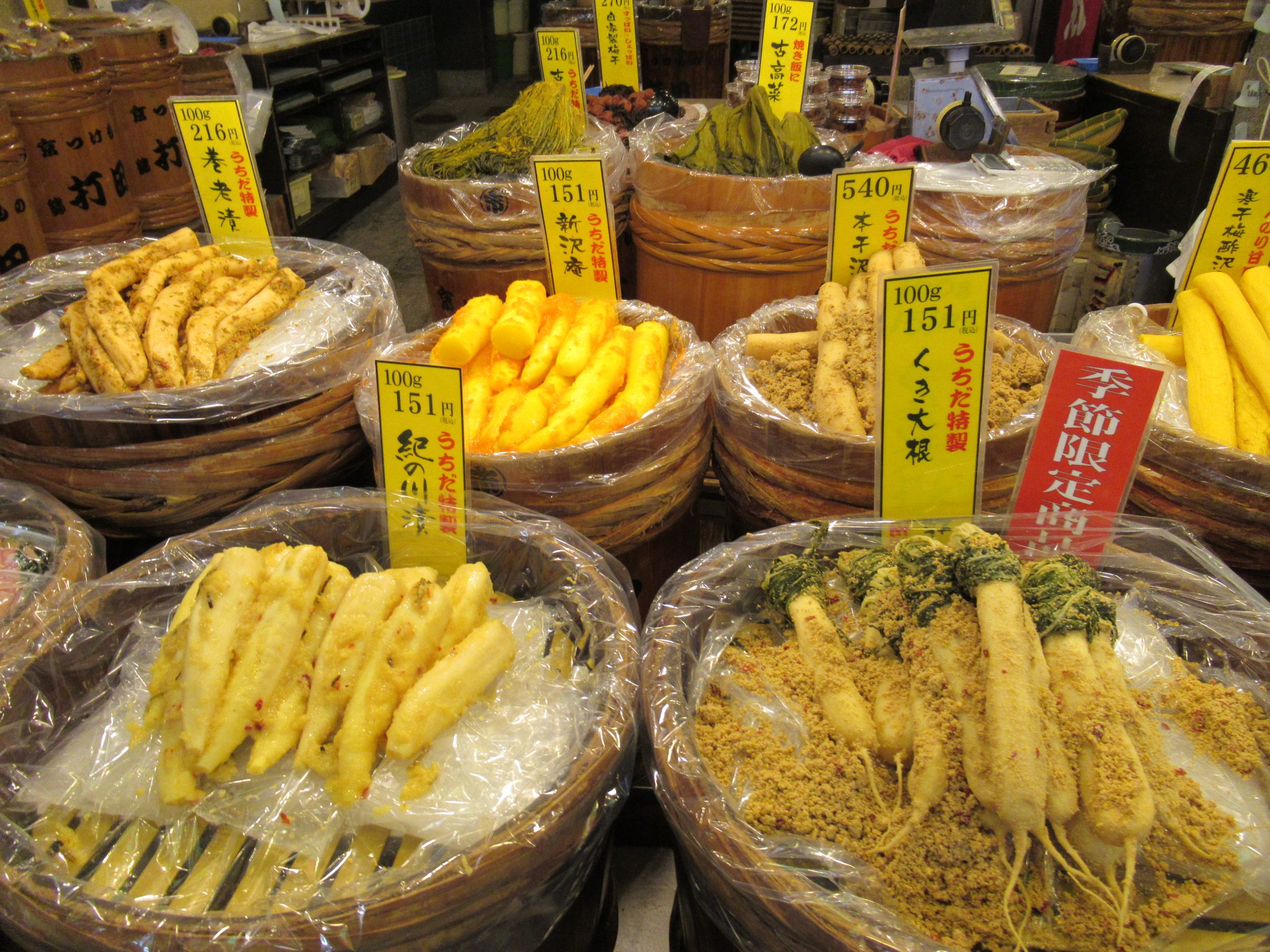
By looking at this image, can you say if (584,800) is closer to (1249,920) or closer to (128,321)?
(1249,920)

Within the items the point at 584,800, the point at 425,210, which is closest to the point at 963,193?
the point at 425,210

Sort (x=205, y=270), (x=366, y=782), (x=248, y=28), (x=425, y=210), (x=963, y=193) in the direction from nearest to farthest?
(x=366, y=782) → (x=205, y=270) → (x=963, y=193) → (x=425, y=210) → (x=248, y=28)

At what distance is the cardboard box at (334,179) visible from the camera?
21.5 ft

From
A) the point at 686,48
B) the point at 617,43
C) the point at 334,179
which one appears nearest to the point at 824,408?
the point at 617,43

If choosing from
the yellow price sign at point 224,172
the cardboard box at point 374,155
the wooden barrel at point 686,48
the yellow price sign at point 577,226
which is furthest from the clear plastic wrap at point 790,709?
the cardboard box at point 374,155

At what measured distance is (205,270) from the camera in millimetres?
2148

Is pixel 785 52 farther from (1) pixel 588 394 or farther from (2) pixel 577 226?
(1) pixel 588 394

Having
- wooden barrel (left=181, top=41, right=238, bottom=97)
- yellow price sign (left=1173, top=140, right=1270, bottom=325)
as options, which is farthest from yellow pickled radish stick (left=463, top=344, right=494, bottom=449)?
wooden barrel (left=181, top=41, right=238, bottom=97)

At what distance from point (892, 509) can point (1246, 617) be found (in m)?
0.61

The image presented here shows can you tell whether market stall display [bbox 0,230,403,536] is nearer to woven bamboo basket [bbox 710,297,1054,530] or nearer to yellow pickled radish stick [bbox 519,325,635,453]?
yellow pickled radish stick [bbox 519,325,635,453]

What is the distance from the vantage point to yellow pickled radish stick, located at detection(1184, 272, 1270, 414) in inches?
67.1

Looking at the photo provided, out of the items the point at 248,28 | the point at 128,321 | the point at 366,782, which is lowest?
the point at 366,782

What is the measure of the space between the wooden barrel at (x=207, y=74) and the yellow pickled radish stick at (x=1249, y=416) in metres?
5.32

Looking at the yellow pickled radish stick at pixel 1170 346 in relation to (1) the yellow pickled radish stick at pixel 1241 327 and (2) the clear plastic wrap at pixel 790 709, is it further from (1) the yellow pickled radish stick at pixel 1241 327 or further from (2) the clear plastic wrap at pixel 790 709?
(2) the clear plastic wrap at pixel 790 709
